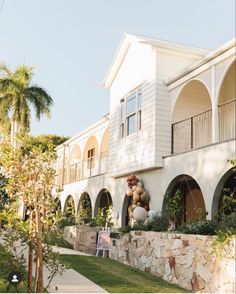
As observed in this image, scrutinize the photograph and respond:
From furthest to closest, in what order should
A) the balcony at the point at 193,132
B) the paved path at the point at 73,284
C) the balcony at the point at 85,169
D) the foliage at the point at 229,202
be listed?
the balcony at the point at 85,169, the balcony at the point at 193,132, the foliage at the point at 229,202, the paved path at the point at 73,284

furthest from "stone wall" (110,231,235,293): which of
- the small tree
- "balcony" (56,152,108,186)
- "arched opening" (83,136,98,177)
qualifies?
"arched opening" (83,136,98,177)

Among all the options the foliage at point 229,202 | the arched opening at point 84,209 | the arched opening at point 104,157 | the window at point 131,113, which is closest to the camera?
the foliage at point 229,202

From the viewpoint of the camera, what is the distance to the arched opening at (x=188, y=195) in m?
13.7

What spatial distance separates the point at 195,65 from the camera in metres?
12.6

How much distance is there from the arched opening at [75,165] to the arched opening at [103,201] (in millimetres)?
3554

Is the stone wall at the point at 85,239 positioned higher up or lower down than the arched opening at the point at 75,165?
lower down

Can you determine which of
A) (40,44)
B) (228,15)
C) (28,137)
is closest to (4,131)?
(28,137)

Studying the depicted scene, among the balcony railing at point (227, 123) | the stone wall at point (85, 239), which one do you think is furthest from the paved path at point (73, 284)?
the stone wall at point (85, 239)

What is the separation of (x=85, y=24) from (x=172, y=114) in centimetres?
Result: 406

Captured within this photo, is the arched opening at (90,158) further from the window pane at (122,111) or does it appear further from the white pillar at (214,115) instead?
the white pillar at (214,115)

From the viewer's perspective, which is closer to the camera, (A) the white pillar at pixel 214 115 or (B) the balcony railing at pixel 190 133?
(A) the white pillar at pixel 214 115

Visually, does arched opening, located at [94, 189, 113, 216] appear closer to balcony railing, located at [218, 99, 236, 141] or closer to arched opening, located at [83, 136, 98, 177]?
arched opening, located at [83, 136, 98, 177]

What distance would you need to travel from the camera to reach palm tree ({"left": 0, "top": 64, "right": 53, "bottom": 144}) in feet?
90.8

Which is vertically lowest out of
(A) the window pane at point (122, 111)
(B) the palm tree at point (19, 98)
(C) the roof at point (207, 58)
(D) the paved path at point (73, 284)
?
(D) the paved path at point (73, 284)
